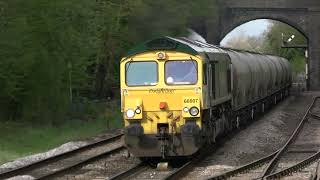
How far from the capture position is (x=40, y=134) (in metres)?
24.8

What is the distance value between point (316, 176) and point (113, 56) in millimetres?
24219

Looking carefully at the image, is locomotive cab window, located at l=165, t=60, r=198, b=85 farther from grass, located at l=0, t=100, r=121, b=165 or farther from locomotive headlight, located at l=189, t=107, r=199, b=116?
grass, located at l=0, t=100, r=121, b=165

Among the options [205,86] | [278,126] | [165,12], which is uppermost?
[165,12]

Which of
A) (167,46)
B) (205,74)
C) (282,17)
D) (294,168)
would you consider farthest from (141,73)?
(282,17)

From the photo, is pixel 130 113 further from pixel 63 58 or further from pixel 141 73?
pixel 63 58

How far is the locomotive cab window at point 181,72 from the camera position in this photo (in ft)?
52.5

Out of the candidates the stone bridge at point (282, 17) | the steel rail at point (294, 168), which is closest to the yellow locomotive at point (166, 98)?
the steel rail at point (294, 168)

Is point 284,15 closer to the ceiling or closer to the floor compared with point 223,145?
closer to the ceiling

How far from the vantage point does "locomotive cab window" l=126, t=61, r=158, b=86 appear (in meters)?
16.2

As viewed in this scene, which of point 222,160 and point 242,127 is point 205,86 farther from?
point 242,127

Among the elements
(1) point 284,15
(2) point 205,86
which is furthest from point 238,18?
(2) point 205,86

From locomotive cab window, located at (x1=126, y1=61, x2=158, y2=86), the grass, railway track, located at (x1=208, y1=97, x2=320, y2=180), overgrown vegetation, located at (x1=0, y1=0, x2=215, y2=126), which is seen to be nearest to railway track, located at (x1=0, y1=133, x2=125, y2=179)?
the grass

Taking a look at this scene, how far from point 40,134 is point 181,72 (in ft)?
33.6

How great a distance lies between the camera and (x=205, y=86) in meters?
16.2
